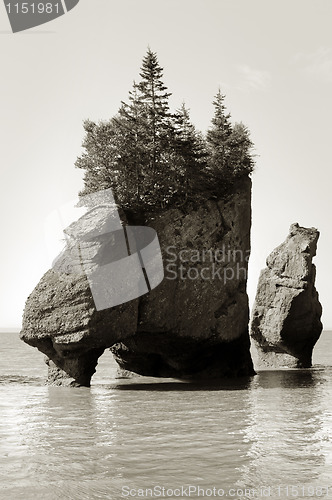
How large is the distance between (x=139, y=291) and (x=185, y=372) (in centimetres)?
745

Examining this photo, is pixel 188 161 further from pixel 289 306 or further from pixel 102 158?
pixel 289 306

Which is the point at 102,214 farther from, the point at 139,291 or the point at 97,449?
the point at 97,449

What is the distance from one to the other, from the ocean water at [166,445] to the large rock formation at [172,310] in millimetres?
2629

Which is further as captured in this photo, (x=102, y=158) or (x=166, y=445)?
(x=102, y=158)

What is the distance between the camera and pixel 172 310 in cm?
2697

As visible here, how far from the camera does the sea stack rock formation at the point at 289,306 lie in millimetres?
39969

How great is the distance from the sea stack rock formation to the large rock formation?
9.73 metres

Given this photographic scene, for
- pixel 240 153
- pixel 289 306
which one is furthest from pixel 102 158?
pixel 289 306

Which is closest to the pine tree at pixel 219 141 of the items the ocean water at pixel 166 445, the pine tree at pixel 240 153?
the pine tree at pixel 240 153

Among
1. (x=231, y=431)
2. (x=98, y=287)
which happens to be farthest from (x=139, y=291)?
(x=231, y=431)

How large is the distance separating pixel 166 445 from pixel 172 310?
13942 mm

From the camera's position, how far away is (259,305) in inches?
1704

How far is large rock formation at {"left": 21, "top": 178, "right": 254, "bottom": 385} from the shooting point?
80.5 ft

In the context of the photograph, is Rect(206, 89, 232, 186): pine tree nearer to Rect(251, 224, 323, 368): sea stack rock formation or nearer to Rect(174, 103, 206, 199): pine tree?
Rect(174, 103, 206, 199): pine tree
